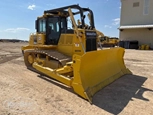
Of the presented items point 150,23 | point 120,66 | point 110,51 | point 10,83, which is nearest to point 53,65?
point 10,83

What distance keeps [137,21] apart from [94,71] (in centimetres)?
1890

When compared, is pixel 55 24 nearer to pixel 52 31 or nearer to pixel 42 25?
pixel 52 31

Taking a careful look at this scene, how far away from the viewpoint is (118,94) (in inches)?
174

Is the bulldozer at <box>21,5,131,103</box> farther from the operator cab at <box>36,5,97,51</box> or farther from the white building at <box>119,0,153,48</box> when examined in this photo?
the white building at <box>119,0,153,48</box>

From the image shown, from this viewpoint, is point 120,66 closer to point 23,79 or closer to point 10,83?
point 23,79

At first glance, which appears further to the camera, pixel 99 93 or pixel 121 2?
pixel 121 2

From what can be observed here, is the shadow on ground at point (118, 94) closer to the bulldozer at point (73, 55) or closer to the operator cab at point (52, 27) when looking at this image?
the bulldozer at point (73, 55)

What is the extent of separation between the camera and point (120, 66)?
6.60 m

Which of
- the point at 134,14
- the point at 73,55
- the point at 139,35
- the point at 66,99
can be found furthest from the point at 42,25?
the point at 134,14

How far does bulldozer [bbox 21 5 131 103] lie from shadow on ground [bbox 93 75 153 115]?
0.62 ft

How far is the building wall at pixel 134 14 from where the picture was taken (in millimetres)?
20469

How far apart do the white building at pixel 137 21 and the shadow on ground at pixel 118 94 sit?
1654 centimetres

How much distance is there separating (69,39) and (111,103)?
305 centimetres

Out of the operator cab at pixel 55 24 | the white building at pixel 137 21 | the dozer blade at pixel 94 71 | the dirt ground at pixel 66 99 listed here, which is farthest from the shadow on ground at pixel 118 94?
the white building at pixel 137 21
